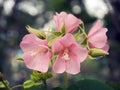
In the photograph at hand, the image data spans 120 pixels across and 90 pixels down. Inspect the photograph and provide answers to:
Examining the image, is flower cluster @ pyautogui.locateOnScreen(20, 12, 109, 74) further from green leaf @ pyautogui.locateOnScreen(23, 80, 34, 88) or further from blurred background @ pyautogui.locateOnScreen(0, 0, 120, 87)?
blurred background @ pyautogui.locateOnScreen(0, 0, 120, 87)

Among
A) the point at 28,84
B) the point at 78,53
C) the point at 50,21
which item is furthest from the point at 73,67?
the point at 50,21

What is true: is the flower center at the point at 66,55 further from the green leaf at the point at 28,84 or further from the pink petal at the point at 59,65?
the green leaf at the point at 28,84

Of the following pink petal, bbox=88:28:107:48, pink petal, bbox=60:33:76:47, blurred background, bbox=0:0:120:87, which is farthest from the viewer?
blurred background, bbox=0:0:120:87

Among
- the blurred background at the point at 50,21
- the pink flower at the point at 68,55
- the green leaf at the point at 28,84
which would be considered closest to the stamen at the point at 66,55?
the pink flower at the point at 68,55

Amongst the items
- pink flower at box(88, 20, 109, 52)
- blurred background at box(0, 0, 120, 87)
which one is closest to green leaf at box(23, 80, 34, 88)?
pink flower at box(88, 20, 109, 52)

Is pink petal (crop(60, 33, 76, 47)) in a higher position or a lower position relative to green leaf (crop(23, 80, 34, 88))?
higher

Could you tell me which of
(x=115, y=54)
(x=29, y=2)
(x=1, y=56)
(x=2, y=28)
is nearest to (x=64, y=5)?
(x=115, y=54)
